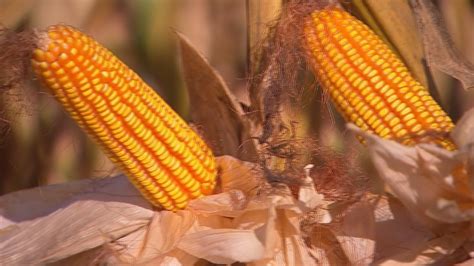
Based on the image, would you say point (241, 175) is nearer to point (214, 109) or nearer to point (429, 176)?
point (214, 109)

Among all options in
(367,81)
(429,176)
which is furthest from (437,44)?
(429,176)

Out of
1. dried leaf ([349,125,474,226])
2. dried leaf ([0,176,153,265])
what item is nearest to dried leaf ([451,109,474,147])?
dried leaf ([349,125,474,226])

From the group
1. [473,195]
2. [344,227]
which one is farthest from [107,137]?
[473,195]

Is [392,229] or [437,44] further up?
[437,44]

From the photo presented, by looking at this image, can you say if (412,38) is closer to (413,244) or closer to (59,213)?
(413,244)

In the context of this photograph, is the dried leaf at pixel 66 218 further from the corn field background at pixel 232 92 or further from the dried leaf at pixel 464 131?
the dried leaf at pixel 464 131

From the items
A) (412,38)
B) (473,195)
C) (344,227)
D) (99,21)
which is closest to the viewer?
(473,195)

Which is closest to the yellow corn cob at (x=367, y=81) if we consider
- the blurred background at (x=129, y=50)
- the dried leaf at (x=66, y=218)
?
the blurred background at (x=129, y=50)
